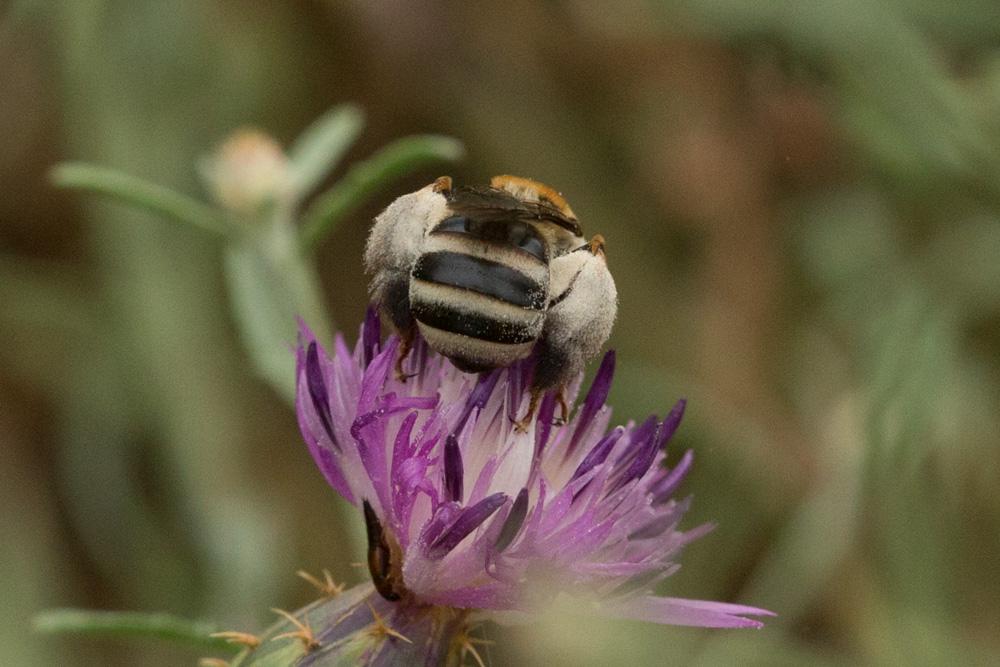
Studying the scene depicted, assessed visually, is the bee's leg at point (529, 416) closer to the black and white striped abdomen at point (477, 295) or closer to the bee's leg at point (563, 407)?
the bee's leg at point (563, 407)

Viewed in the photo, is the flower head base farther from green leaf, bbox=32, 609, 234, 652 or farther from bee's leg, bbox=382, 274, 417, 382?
green leaf, bbox=32, 609, 234, 652

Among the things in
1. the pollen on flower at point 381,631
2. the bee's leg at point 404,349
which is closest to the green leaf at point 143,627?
the pollen on flower at point 381,631

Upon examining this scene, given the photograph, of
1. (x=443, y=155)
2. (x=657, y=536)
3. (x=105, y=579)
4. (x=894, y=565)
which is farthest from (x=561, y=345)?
(x=105, y=579)

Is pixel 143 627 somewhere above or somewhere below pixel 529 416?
below

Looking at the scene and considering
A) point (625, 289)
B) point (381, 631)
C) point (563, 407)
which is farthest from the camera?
point (625, 289)

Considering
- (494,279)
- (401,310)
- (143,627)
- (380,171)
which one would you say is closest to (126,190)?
(380,171)

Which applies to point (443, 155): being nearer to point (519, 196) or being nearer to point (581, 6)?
point (519, 196)

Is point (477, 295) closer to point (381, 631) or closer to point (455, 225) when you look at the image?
point (455, 225)
